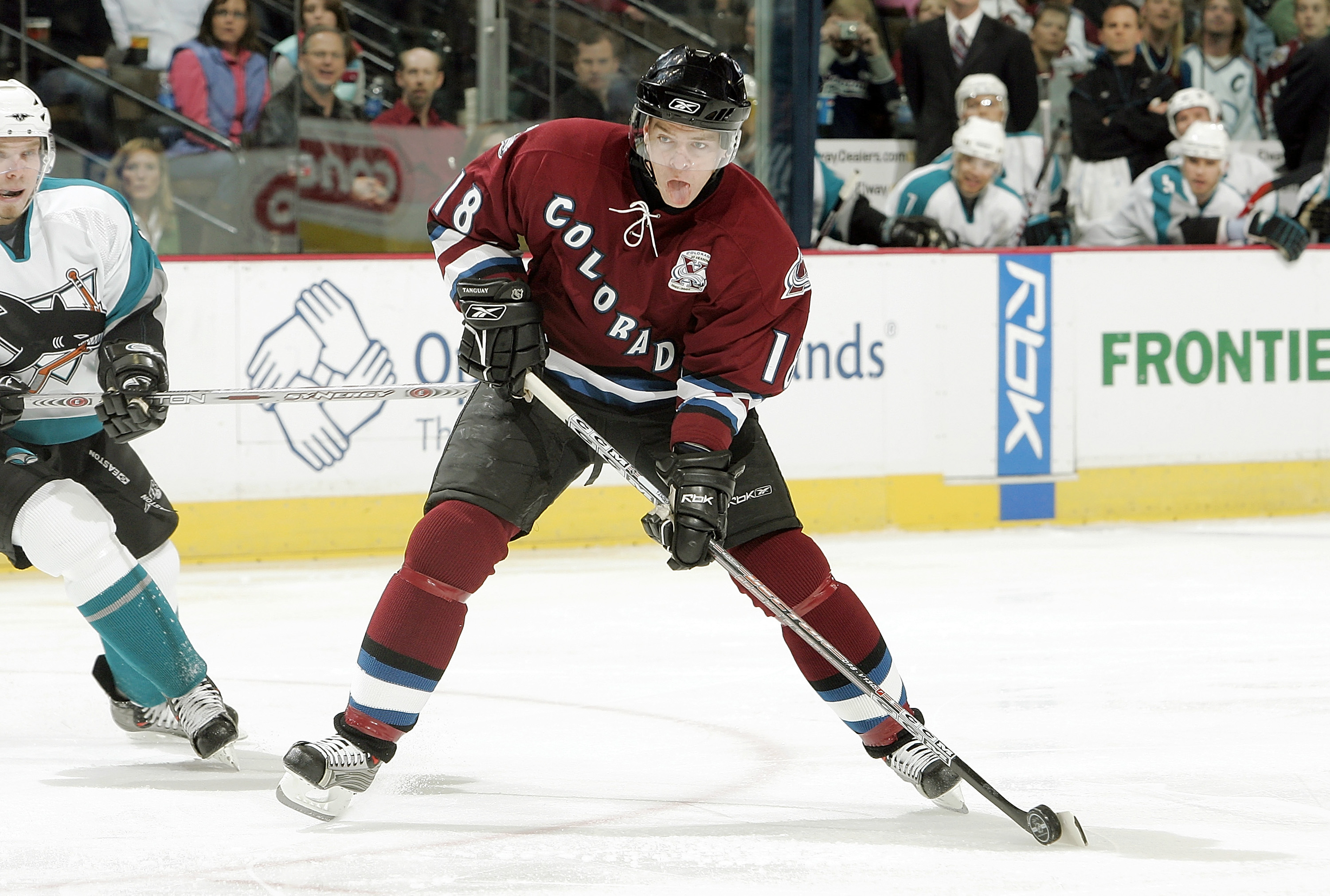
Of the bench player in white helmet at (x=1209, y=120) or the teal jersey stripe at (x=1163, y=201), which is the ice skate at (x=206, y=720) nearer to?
the teal jersey stripe at (x=1163, y=201)

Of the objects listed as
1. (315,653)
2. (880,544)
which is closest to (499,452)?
(315,653)

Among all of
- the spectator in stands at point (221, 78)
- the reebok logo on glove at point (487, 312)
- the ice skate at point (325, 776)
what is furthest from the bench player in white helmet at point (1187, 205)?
the ice skate at point (325, 776)

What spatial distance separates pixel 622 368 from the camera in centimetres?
245

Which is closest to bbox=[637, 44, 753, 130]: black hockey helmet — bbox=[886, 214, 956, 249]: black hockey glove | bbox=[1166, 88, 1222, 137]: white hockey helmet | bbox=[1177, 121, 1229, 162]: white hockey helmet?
bbox=[886, 214, 956, 249]: black hockey glove

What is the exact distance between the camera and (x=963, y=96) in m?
5.71

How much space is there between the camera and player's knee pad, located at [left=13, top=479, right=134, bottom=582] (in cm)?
252

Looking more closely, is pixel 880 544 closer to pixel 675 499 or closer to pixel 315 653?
pixel 315 653

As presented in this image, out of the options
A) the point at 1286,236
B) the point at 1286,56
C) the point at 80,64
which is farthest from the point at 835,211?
the point at 80,64

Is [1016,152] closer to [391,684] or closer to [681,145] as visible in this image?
[681,145]

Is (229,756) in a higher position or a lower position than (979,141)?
lower

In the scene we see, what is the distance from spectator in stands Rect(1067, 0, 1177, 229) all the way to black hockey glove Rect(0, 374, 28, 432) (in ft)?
13.8

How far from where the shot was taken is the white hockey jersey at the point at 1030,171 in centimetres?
586

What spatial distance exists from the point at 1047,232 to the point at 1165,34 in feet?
3.29

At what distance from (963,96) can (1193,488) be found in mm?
1483
